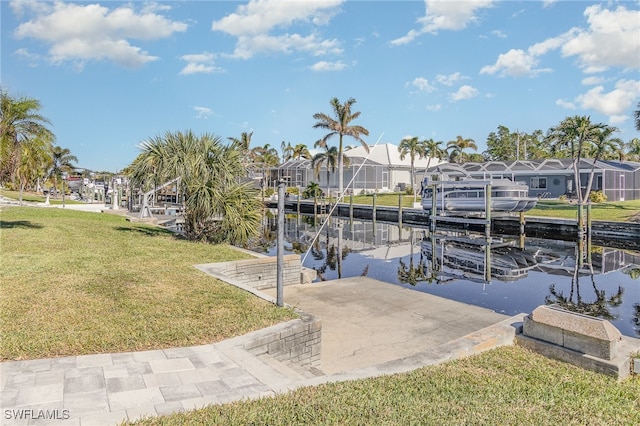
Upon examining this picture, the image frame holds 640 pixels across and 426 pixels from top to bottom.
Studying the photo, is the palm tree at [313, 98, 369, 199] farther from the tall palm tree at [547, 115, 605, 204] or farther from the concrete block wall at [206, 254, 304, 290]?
the concrete block wall at [206, 254, 304, 290]

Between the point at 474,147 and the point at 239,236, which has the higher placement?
the point at 474,147

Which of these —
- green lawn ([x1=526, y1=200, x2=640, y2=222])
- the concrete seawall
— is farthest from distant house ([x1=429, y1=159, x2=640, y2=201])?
the concrete seawall

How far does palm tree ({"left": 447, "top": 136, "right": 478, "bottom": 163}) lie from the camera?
183ft

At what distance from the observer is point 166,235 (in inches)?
569

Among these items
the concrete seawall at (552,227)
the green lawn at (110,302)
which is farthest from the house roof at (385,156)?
the green lawn at (110,302)

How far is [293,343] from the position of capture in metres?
5.58

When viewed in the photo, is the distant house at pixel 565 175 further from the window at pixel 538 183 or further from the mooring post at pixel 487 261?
the mooring post at pixel 487 261

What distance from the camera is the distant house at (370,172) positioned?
53.5m

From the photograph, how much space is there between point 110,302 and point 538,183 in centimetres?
4127

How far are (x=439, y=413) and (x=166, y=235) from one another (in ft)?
41.3

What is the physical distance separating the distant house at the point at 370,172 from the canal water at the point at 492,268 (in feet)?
91.0

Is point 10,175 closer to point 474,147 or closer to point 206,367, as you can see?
point 206,367

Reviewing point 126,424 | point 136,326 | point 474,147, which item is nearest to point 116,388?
point 126,424

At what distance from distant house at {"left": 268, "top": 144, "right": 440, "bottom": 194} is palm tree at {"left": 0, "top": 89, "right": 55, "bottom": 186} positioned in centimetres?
4048
